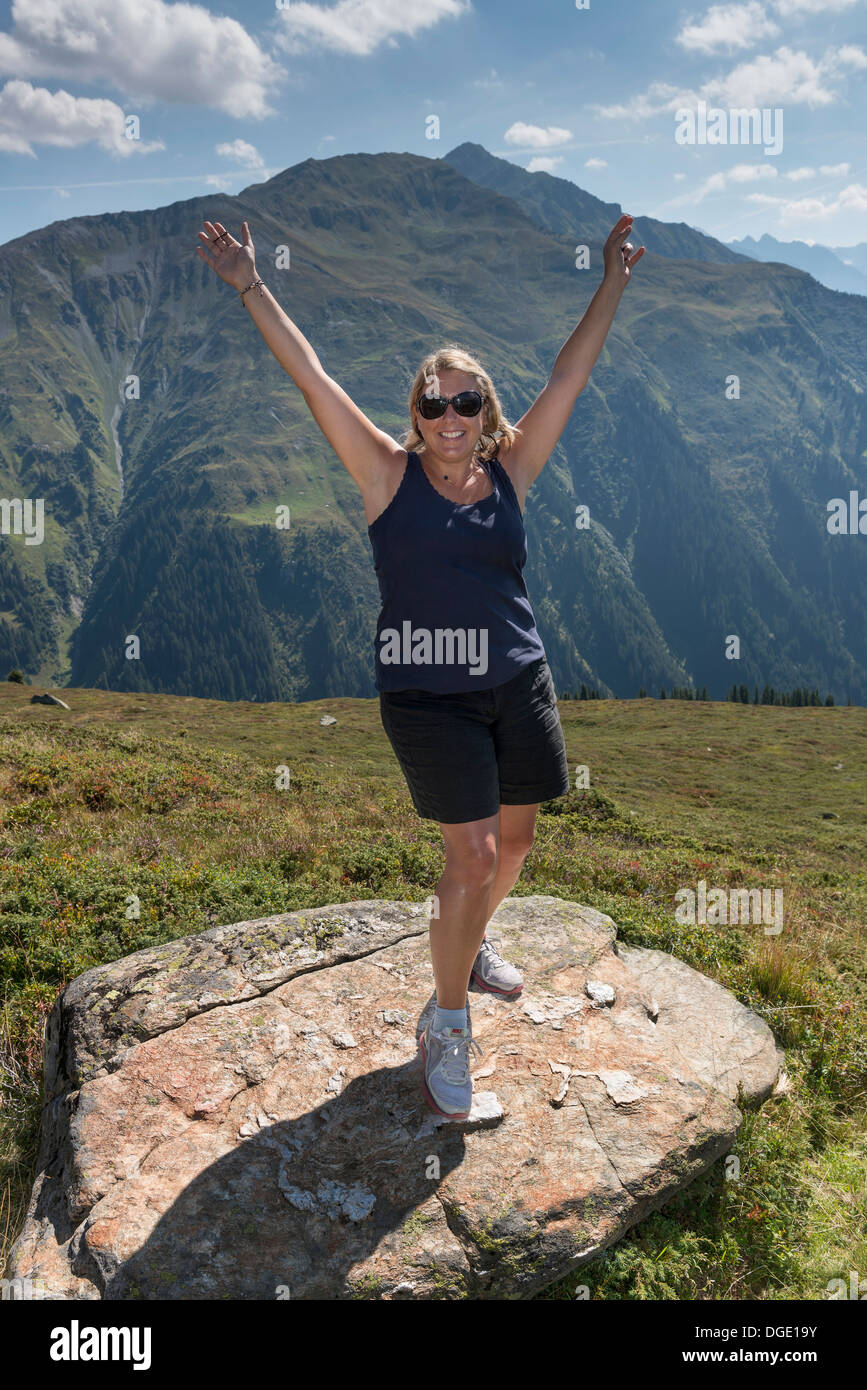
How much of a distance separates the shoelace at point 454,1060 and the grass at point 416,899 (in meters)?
1.22

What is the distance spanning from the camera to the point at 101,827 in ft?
35.2

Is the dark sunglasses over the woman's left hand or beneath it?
beneath

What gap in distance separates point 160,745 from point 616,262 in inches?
633

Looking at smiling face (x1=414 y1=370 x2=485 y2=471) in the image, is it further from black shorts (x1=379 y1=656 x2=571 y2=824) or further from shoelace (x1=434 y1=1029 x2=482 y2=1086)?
shoelace (x1=434 y1=1029 x2=482 y2=1086)

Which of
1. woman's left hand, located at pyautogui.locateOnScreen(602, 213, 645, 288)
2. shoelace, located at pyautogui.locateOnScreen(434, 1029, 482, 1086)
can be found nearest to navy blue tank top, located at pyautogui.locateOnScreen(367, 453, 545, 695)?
shoelace, located at pyautogui.locateOnScreen(434, 1029, 482, 1086)

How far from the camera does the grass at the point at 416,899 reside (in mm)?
4945

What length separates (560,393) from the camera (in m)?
5.39

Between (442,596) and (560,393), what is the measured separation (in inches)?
76.3

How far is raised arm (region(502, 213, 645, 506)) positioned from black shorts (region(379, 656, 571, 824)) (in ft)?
4.44

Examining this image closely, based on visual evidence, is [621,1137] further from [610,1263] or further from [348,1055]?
[348,1055]

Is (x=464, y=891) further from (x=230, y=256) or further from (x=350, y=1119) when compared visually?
(x=230, y=256)

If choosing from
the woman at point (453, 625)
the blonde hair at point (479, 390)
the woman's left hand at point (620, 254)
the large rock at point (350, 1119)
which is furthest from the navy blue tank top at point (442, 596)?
the large rock at point (350, 1119)

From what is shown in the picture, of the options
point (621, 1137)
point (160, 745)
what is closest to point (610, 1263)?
point (621, 1137)

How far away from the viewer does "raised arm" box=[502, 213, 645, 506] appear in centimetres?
521
